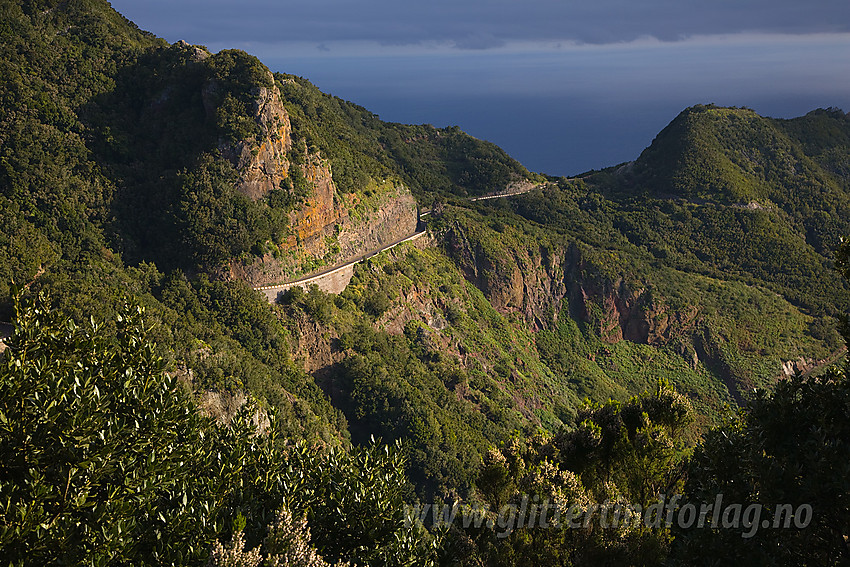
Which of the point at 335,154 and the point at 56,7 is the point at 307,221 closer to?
the point at 335,154

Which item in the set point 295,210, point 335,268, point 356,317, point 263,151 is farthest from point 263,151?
point 356,317

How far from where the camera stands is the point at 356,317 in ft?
167

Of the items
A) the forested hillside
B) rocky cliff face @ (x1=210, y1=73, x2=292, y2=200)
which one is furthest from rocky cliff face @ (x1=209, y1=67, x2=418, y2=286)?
the forested hillside

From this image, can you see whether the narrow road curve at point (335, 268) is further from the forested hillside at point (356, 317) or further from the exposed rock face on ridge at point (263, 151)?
Result: the exposed rock face on ridge at point (263, 151)

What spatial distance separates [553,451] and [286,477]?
729 centimetres

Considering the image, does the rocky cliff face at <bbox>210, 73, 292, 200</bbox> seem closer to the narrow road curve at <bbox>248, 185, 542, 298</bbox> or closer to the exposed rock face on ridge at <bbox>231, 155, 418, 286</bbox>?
the exposed rock face on ridge at <bbox>231, 155, 418, 286</bbox>

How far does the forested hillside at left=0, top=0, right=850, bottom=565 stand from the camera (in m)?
10.9

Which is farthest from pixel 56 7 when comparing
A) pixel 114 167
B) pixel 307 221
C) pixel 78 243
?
pixel 307 221

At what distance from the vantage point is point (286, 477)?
519 inches

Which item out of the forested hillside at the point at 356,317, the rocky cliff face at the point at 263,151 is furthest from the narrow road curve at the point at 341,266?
the rocky cliff face at the point at 263,151

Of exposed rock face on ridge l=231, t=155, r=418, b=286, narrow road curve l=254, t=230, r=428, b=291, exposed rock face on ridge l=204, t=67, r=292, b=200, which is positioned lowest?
narrow road curve l=254, t=230, r=428, b=291

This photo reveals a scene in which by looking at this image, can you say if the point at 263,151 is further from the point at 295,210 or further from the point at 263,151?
the point at 295,210

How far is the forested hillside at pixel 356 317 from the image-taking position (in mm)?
10852

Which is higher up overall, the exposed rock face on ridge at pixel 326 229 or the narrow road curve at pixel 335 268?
the exposed rock face on ridge at pixel 326 229
